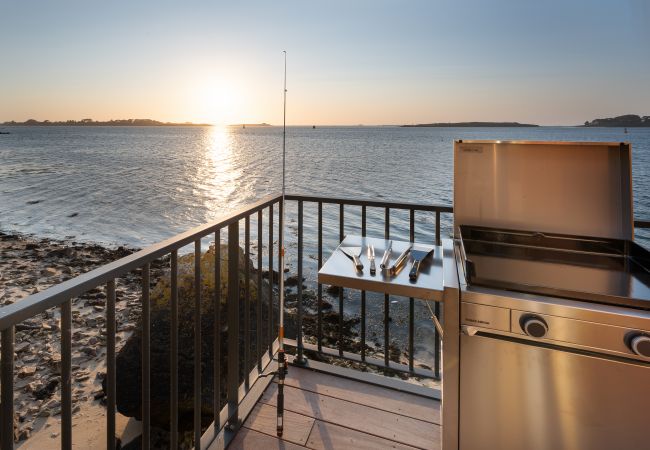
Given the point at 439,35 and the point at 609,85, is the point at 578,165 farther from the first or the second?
the point at 609,85

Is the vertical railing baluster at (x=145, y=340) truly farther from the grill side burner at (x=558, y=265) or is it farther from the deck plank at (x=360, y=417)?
the grill side burner at (x=558, y=265)

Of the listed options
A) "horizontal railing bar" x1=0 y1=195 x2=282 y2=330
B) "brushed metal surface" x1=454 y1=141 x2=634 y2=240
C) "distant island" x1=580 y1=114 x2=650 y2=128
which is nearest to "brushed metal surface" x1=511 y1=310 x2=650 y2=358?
"brushed metal surface" x1=454 y1=141 x2=634 y2=240

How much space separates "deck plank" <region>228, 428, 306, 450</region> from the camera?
1792 millimetres

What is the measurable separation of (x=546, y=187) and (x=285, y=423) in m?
1.80

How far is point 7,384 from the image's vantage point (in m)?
0.78

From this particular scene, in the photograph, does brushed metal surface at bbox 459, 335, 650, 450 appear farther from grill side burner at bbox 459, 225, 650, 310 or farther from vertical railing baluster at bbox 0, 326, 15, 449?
vertical railing baluster at bbox 0, 326, 15, 449

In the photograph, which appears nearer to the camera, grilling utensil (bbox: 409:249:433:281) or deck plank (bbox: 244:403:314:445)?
grilling utensil (bbox: 409:249:433:281)

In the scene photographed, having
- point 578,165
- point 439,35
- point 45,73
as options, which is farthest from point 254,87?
point 45,73

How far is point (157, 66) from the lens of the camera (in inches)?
614

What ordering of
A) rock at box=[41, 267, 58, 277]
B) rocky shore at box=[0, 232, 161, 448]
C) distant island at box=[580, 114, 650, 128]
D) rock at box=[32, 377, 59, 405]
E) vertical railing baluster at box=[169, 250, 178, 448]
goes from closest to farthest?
vertical railing baluster at box=[169, 250, 178, 448] → rocky shore at box=[0, 232, 161, 448] → rock at box=[32, 377, 59, 405] → distant island at box=[580, 114, 650, 128] → rock at box=[41, 267, 58, 277]

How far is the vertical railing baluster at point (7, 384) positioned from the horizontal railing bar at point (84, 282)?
33mm

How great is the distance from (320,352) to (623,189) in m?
1.92

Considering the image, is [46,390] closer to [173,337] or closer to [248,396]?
[248,396]

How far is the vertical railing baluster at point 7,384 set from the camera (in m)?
0.78
